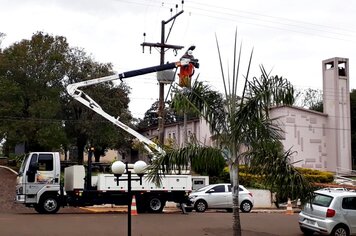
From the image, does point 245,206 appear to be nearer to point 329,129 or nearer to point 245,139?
point 245,139

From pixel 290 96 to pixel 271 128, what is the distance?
967 mm

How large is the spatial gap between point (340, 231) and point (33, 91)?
31.9m

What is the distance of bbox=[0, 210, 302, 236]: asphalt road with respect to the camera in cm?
1712

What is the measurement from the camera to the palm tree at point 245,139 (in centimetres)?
1355

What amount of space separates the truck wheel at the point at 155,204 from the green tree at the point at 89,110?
22.8 m

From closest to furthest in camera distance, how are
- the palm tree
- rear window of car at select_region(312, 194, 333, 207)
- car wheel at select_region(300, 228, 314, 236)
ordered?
the palm tree, rear window of car at select_region(312, 194, 333, 207), car wheel at select_region(300, 228, 314, 236)

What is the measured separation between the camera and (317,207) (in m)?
16.7

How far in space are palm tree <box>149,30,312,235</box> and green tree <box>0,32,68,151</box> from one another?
28.7 metres

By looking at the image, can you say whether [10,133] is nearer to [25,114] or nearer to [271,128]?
[25,114]

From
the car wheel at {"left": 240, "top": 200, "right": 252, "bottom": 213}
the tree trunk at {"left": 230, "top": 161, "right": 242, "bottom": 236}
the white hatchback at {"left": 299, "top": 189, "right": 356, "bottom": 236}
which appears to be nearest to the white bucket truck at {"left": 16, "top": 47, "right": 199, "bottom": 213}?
the car wheel at {"left": 240, "top": 200, "right": 252, "bottom": 213}

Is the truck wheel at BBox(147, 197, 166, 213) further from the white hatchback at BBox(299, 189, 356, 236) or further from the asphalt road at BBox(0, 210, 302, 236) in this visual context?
the white hatchback at BBox(299, 189, 356, 236)

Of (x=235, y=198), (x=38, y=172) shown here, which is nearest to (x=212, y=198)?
(x=38, y=172)

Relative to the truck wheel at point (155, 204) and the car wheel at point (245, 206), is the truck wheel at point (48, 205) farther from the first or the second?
the car wheel at point (245, 206)

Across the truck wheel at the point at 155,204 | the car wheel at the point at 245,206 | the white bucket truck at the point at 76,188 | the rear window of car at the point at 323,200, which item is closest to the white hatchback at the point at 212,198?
the car wheel at the point at 245,206
